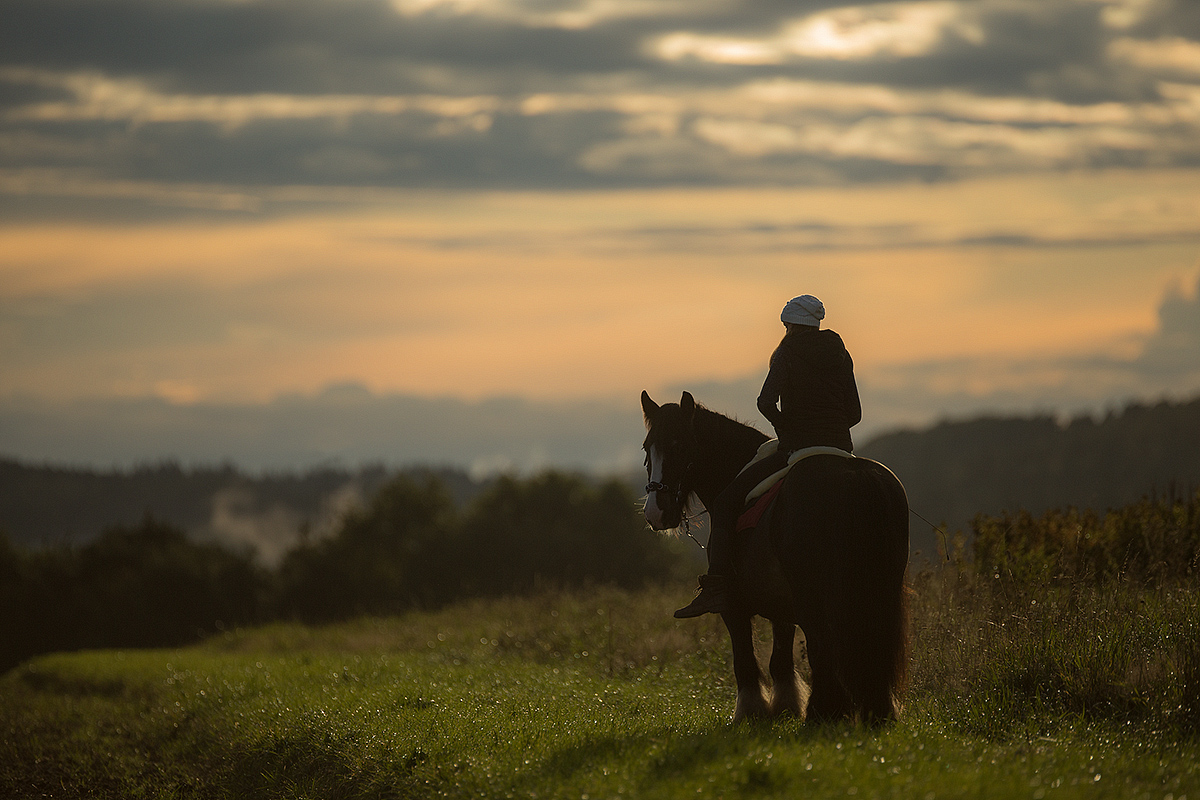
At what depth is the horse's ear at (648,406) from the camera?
10.4m

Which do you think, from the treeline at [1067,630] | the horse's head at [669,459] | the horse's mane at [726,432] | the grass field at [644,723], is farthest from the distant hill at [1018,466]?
the horse's head at [669,459]

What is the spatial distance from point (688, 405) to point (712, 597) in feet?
6.35

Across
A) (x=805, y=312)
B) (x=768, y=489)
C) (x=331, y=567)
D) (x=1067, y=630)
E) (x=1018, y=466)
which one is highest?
(x=805, y=312)

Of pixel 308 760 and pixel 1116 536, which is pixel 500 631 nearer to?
pixel 308 760

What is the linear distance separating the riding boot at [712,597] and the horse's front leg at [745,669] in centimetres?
19

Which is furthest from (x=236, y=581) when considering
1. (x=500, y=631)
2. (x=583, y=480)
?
(x=500, y=631)

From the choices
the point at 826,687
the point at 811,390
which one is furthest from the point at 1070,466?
the point at 826,687

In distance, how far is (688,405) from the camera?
1027 centimetres

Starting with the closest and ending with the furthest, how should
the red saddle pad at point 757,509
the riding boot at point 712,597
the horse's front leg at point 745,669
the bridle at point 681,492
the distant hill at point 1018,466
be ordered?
the red saddle pad at point 757,509 → the riding boot at point 712,597 → the horse's front leg at point 745,669 → the bridle at point 681,492 → the distant hill at point 1018,466

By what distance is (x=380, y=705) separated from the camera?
12617 mm

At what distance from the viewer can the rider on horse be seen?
368 inches

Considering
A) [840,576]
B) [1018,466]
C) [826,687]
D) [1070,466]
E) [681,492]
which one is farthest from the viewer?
[1018,466]

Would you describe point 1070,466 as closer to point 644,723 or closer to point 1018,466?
point 1018,466

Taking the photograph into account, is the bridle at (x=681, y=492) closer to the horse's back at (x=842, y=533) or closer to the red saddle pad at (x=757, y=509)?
the red saddle pad at (x=757, y=509)
